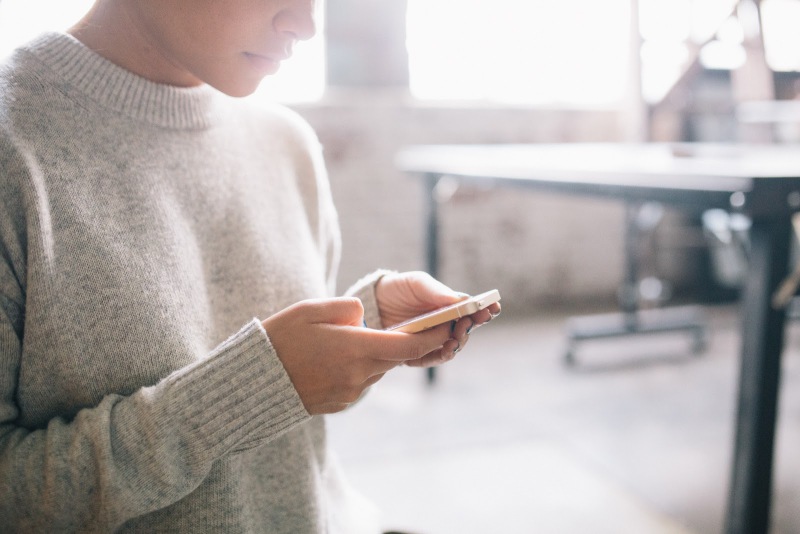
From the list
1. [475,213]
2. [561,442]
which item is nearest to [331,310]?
[561,442]

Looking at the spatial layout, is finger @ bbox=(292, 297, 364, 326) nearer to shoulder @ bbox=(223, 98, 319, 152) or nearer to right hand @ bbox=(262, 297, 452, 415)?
right hand @ bbox=(262, 297, 452, 415)

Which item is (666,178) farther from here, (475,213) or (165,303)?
(475,213)

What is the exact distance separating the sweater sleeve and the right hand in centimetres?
1

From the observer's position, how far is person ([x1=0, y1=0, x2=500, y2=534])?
508mm

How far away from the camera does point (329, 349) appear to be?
504mm

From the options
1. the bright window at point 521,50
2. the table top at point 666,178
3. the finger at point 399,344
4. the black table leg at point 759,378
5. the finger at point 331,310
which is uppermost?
the bright window at point 521,50

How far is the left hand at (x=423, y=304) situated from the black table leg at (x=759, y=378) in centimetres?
58

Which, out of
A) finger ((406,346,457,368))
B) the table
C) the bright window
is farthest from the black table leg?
the bright window

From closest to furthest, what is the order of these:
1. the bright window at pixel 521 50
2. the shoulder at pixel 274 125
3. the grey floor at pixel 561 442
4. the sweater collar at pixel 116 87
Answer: the sweater collar at pixel 116 87, the shoulder at pixel 274 125, the grey floor at pixel 561 442, the bright window at pixel 521 50

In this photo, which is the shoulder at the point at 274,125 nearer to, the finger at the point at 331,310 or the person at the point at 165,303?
the person at the point at 165,303

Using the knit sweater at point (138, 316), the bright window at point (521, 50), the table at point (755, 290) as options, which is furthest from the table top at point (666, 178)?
the bright window at point (521, 50)

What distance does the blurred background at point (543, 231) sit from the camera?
1.75m

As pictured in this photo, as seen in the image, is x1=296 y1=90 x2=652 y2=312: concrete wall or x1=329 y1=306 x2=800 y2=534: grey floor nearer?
x1=329 y1=306 x2=800 y2=534: grey floor

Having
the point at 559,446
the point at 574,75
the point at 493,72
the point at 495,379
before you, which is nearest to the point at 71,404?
the point at 559,446
